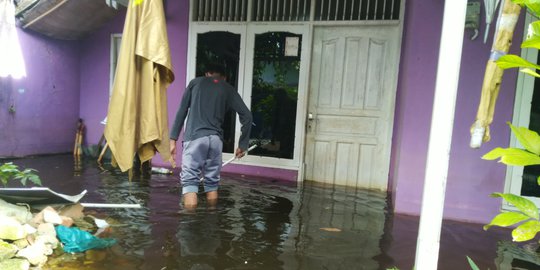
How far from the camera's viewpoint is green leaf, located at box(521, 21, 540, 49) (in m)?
1.12

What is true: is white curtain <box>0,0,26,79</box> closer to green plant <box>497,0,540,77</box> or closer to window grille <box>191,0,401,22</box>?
window grille <box>191,0,401,22</box>

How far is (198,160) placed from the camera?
4.38 m

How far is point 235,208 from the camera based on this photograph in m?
4.51

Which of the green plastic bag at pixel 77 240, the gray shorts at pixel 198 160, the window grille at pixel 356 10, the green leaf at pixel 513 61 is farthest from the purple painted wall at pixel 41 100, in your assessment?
the green leaf at pixel 513 61

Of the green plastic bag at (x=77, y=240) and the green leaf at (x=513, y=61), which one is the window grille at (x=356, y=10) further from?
the green leaf at (x=513, y=61)

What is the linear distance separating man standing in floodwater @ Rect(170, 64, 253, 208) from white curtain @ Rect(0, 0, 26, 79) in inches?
108

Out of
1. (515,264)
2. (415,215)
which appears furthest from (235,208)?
(515,264)

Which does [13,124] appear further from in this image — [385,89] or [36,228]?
[385,89]

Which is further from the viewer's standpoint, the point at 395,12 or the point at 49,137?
the point at 49,137

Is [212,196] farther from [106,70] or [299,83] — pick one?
[106,70]

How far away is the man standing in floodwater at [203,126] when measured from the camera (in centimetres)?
436

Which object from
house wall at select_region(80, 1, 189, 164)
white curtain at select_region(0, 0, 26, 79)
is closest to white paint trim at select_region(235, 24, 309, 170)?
house wall at select_region(80, 1, 189, 164)

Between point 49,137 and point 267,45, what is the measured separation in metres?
4.61

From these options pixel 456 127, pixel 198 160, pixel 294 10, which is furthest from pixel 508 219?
pixel 294 10
